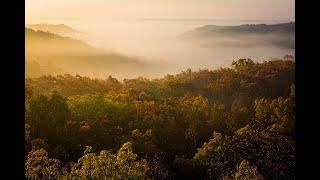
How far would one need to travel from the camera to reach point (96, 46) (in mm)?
3107

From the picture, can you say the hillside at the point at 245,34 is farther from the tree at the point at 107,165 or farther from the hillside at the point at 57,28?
the tree at the point at 107,165

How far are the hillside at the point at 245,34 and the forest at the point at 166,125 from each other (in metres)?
0.15

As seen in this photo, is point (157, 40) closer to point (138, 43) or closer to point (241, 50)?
point (138, 43)

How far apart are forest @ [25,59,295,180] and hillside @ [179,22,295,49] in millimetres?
155

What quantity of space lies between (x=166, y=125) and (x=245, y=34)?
840 millimetres

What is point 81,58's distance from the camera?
10.1 ft

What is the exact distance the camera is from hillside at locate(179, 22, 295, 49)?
300 cm

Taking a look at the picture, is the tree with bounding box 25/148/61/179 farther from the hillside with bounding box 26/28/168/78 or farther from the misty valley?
the hillside with bounding box 26/28/168/78

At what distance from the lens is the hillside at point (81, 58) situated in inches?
117

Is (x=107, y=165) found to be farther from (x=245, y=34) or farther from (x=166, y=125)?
(x=245, y=34)
